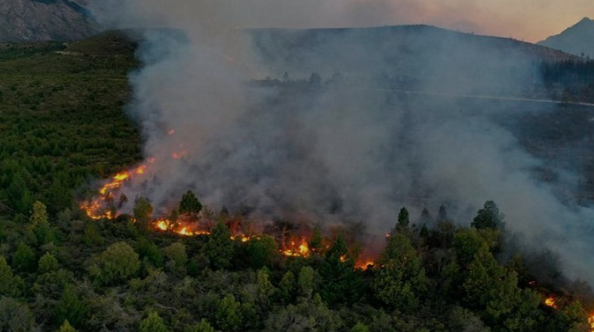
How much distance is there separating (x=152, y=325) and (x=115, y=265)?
6.61 m

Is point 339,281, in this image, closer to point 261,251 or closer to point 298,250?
point 261,251

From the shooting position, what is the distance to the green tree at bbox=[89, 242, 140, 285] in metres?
27.6

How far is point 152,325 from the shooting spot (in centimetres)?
2253

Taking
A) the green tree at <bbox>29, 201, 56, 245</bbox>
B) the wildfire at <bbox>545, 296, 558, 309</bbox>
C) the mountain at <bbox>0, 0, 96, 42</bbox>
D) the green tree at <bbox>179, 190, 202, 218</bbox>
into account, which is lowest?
the wildfire at <bbox>545, 296, 558, 309</bbox>

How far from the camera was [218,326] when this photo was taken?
25609mm

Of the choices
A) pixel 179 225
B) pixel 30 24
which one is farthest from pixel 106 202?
pixel 30 24

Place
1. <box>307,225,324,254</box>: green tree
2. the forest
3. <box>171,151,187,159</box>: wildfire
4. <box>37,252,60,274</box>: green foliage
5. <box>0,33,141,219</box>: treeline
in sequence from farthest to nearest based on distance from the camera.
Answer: <box>171,151,187,159</box>: wildfire, <box>0,33,141,219</box>: treeline, <box>307,225,324,254</box>: green tree, <box>37,252,60,274</box>: green foliage, the forest

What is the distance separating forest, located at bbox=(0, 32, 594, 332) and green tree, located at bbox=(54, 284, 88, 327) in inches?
2.0

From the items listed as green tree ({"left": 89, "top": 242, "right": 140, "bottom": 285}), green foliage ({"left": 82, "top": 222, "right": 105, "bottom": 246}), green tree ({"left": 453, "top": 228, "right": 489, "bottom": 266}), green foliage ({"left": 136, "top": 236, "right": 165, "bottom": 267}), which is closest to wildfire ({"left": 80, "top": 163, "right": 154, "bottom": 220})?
green foliage ({"left": 82, "top": 222, "right": 105, "bottom": 246})

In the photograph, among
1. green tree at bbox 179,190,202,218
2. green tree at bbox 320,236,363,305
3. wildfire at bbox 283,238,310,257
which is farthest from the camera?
green tree at bbox 179,190,202,218

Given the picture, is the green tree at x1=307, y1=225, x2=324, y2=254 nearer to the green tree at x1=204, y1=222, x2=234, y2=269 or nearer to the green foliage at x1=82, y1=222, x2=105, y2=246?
the green tree at x1=204, y1=222, x2=234, y2=269

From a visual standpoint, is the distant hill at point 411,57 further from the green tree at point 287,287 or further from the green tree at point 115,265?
the green tree at point 287,287

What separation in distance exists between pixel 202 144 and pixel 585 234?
32.2 metres

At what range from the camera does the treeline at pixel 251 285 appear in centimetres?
2481
